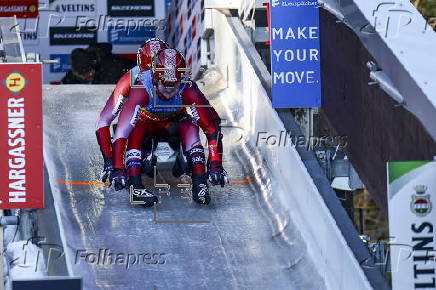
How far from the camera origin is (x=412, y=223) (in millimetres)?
11688

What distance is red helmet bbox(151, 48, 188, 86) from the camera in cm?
1535

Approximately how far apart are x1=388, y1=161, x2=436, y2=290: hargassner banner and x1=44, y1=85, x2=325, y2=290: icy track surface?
1.95 m

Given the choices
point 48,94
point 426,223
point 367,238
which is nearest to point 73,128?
point 48,94

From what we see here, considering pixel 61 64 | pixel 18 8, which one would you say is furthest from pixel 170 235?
pixel 18 8

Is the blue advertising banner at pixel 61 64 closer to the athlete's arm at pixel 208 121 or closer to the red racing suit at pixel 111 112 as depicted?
the red racing suit at pixel 111 112

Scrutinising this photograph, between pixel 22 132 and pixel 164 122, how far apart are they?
2.50 m

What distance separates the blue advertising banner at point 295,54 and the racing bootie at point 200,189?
3.61ft

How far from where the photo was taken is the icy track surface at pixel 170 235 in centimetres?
1385

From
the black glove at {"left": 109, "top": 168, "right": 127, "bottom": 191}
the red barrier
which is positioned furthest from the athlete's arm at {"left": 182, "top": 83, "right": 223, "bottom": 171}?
the red barrier

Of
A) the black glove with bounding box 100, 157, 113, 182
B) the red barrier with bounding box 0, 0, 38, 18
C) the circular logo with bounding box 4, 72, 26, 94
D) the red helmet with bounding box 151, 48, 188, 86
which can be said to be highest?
the circular logo with bounding box 4, 72, 26, 94

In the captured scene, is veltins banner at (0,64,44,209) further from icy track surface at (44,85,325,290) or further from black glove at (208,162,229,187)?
black glove at (208,162,229,187)

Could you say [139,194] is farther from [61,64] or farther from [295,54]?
[61,64]

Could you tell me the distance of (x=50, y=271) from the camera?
528 inches

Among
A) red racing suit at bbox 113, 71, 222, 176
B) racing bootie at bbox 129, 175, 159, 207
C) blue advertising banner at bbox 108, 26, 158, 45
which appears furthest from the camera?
blue advertising banner at bbox 108, 26, 158, 45
